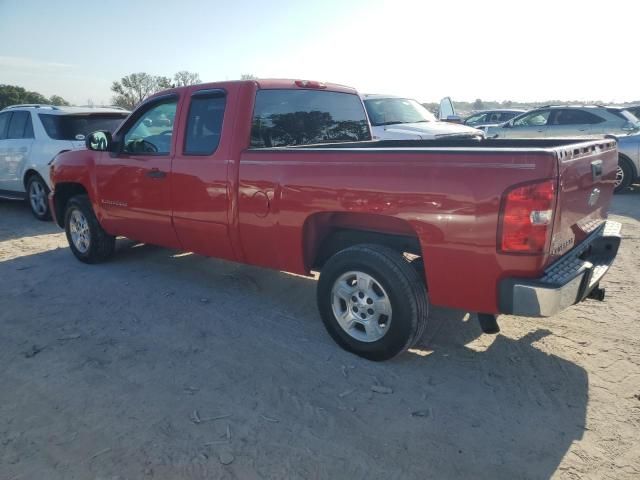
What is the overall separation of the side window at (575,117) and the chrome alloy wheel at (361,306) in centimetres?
1033

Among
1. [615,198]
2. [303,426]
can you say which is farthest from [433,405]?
[615,198]

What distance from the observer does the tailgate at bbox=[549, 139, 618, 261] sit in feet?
8.98

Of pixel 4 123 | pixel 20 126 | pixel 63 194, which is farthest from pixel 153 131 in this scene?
pixel 4 123

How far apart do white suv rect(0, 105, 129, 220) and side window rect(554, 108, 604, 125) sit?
9925 millimetres

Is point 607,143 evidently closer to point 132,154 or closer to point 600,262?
point 600,262

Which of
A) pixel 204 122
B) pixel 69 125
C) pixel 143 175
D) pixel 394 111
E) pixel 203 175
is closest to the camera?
pixel 203 175

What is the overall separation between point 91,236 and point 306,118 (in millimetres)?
3045

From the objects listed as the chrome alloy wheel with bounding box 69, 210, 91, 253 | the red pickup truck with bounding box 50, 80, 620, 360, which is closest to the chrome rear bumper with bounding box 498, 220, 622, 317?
the red pickup truck with bounding box 50, 80, 620, 360

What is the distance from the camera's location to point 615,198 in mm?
9008

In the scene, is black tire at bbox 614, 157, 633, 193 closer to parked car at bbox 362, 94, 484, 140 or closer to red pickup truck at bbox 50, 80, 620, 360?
parked car at bbox 362, 94, 484, 140

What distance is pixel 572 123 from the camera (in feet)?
38.2

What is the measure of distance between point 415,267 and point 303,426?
4.50ft

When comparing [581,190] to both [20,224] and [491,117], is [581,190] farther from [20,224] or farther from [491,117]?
[491,117]

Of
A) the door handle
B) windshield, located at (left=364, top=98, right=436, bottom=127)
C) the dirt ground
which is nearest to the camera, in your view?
the dirt ground
